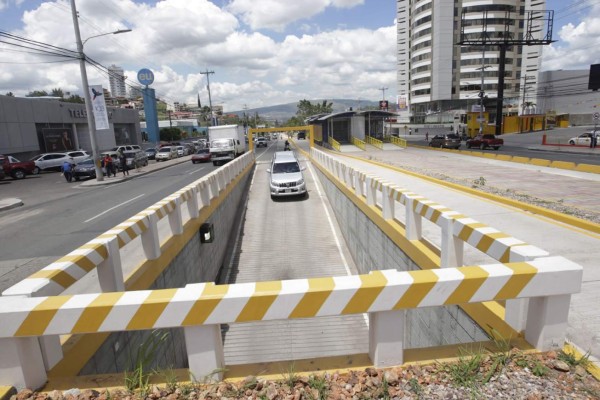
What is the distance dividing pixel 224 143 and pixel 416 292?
3310cm

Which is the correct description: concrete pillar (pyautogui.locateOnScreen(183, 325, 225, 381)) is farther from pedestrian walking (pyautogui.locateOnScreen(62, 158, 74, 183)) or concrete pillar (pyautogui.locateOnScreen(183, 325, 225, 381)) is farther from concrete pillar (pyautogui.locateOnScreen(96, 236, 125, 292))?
pedestrian walking (pyautogui.locateOnScreen(62, 158, 74, 183))

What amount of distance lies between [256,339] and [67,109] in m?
43.9

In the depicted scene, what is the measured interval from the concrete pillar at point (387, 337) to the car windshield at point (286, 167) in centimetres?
1735

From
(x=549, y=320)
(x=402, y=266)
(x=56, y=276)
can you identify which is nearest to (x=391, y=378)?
(x=549, y=320)

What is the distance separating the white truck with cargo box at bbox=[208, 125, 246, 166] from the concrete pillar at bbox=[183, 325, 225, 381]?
32422 millimetres

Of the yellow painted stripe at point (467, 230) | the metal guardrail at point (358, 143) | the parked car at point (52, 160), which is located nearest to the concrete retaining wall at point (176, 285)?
the yellow painted stripe at point (467, 230)

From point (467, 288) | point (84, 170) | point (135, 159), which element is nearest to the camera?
point (467, 288)

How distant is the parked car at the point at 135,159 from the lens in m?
34.1

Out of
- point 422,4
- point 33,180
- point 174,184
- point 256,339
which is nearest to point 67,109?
point 33,180

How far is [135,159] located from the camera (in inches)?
1369

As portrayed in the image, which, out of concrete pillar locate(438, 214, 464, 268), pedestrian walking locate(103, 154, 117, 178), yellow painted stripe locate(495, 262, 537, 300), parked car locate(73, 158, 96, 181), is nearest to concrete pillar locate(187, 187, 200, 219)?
concrete pillar locate(438, 214, 464, 268)

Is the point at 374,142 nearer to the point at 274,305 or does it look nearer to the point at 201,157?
the point at 201,157

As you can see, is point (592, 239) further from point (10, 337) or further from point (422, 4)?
point (422, 4)

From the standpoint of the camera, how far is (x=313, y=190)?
21.5m
